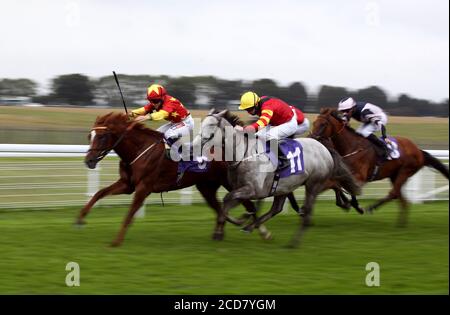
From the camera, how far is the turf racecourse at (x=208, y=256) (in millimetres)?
5105

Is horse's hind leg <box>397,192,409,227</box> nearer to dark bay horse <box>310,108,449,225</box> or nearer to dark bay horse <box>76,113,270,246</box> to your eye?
dark bay horse <box>310,108,449,225</box>

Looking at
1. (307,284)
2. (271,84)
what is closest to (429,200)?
(271,84)

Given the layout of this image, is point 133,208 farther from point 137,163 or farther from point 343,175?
point 343,175

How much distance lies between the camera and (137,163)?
7.14m

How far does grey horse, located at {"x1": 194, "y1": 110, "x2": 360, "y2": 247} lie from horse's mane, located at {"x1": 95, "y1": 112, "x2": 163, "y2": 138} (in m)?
0.80

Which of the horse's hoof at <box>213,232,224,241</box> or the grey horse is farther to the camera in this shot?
the horse's hoof at <box>213,232,224,241</box>

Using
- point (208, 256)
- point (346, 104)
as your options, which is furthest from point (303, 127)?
point (208, 256)

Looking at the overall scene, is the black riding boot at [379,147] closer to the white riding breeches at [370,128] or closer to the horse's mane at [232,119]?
the white riding breeches at [370,128]

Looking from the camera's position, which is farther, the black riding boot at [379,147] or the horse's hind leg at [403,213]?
the black riding boot at [379,147]

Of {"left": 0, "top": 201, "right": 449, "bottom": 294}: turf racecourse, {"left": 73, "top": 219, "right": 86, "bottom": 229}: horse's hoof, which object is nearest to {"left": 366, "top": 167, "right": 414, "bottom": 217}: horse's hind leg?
{"left": 0, "top": 201, "right": 449, "bottom": 294}: turf racecourse

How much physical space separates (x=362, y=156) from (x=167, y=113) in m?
2.95

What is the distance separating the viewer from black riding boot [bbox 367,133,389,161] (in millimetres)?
9227

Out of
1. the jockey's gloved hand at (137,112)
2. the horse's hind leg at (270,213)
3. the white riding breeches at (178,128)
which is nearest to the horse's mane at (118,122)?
the white riding breeches at (178,128)
